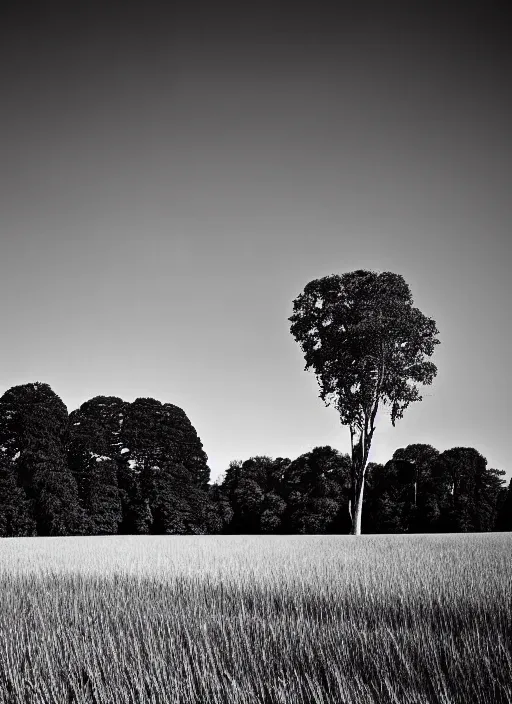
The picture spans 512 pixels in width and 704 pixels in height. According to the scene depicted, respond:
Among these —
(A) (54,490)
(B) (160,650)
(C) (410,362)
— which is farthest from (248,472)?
(B) (160,650)

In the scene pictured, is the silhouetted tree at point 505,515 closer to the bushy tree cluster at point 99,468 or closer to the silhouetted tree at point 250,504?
the silhouetted tree at point 250,504

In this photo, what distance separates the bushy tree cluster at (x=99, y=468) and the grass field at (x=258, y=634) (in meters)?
24.2

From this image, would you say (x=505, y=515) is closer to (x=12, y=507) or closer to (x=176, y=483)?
(x=176, y=483)

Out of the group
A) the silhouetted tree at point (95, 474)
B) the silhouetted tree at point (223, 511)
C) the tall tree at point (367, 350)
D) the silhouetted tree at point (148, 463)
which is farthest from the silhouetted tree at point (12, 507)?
the tall tree at point (367, 350)

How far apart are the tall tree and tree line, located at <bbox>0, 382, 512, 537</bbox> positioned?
10.1m

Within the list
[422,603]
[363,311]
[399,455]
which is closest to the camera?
[422,603]

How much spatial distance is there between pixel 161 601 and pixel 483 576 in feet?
15.9

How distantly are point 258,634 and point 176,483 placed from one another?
35.9 m

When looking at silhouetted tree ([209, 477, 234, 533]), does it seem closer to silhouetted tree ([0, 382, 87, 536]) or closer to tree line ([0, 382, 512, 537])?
tree line ([0, 382, 512, 537])

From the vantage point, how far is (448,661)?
3.79 metres

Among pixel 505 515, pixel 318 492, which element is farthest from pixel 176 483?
pixel 505 515

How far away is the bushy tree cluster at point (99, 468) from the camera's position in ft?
106

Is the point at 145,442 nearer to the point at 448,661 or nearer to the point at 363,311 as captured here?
the point at 363,311

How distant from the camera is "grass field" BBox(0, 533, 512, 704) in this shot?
129 inches
